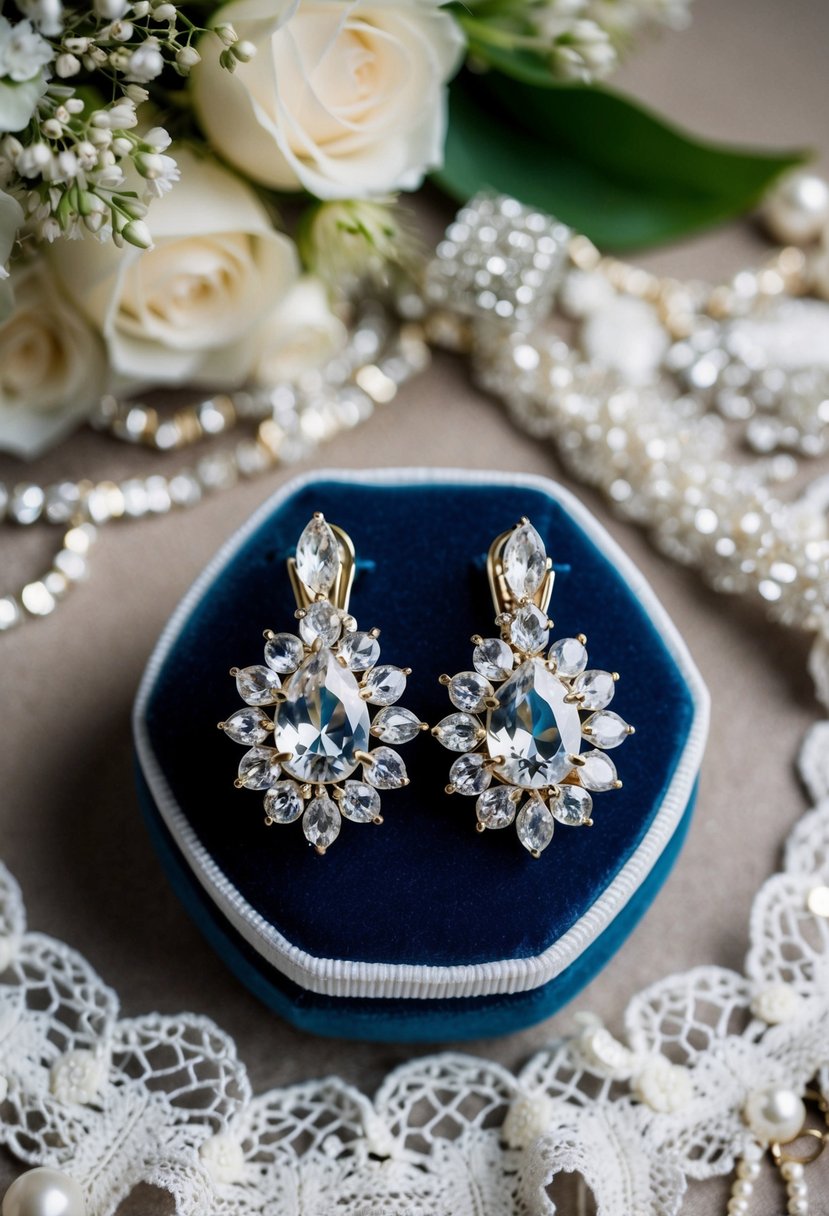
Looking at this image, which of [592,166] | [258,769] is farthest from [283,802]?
[592,166]

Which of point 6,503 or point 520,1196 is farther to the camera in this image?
point 6,503

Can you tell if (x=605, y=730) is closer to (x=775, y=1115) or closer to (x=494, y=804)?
(x=494, y=804)

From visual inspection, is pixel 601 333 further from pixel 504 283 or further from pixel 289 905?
pixel 289 905

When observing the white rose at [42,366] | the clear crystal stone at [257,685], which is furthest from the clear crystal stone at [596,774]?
the white rose at [42,366]

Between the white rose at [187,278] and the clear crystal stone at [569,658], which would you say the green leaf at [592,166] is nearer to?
the white rose at [187,278]

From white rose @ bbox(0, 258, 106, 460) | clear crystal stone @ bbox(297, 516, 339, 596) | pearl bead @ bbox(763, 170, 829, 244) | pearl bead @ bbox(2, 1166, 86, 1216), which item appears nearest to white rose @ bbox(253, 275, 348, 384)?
white rose @ bbox(0, 258, 106, 460)

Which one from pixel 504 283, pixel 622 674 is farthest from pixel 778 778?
pixel 504 283
